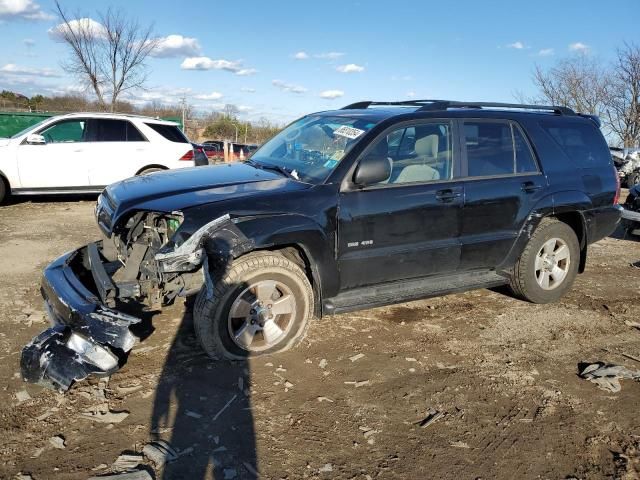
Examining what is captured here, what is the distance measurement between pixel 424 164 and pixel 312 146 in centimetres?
99

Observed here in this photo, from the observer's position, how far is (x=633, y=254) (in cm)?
775

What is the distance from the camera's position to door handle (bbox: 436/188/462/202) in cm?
432

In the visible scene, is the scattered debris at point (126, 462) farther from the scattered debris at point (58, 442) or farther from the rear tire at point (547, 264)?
the rear tire at point (547, 264)

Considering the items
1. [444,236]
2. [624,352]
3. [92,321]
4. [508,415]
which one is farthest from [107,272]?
[624,352]

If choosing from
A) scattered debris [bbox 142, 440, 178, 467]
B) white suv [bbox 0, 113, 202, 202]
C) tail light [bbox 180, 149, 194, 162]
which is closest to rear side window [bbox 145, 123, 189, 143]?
white suv [bbox 0, 113, 202, 202]

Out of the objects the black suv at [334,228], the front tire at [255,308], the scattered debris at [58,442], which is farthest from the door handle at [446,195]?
the scattered debris at [58,442]

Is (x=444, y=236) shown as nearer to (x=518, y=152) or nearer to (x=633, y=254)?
(x=518, y=152)

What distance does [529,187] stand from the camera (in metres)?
4.81

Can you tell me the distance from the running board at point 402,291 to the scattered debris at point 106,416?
5.23 ft

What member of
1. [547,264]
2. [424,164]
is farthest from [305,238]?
[547,264]

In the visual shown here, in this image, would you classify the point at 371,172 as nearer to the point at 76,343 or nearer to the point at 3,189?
the point at 76,343

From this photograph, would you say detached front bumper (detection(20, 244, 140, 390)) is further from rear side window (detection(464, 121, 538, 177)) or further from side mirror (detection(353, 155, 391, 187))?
rear side window (detection(464, 121, 538, 177))

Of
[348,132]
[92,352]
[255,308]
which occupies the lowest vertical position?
[92,352]

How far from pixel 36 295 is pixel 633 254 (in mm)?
7973
